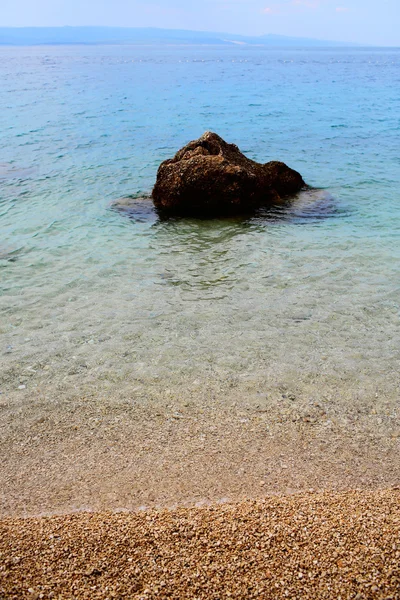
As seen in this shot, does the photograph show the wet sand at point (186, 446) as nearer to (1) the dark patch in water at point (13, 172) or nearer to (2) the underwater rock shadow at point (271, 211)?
(2) the underwater rock shadow at point (271, 211)

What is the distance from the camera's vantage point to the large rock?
37.7ft

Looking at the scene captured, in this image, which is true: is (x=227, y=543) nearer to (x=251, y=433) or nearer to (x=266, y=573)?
(x=266, y=573)

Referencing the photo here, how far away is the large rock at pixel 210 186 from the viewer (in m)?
11.5

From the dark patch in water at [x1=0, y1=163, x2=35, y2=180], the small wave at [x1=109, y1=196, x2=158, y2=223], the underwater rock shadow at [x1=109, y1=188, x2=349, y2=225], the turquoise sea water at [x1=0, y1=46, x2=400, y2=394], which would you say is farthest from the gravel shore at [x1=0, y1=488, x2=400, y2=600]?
the dark patch in water at [x1=0, y1=163, x2=35, y2=180]

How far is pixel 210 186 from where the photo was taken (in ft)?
37.7

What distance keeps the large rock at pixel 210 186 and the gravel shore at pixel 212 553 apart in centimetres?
852

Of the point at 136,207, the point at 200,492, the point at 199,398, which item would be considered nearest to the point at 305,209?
the point at 136,207

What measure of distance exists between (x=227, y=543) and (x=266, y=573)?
340mm

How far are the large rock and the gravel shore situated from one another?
28.0 feet

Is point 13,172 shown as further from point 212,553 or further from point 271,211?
point 212,553

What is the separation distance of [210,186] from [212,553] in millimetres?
9122

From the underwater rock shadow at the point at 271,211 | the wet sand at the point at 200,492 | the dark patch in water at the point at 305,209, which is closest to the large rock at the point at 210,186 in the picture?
the underwater rock shadow at the point at 271,211

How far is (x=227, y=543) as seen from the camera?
3.47 meters

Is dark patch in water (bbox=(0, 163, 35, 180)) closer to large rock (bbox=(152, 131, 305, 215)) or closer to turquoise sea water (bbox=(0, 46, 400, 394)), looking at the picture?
turquoise sea water (bbox=(0, 46, 400, 394))
